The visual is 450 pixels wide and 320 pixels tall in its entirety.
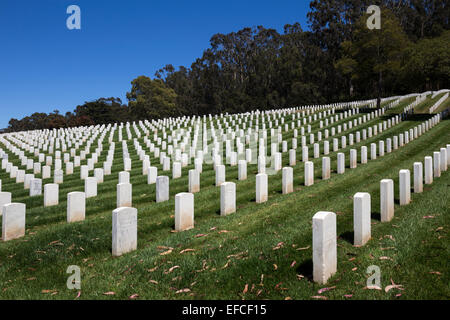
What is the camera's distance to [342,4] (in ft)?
217

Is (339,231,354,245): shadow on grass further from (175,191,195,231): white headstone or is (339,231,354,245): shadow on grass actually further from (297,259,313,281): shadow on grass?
(175,191,195,231): white headstone

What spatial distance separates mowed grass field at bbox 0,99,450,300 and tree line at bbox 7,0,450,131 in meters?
42.3

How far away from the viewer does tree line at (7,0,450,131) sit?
60.9 meters

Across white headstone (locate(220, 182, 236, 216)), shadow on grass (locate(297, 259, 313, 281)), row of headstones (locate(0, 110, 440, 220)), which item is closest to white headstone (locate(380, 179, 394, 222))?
shadow on grass (locate(297, 259, 313, 281))

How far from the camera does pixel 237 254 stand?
4652 millimetres

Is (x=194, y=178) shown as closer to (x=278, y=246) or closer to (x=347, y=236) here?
(x=278, y=246)

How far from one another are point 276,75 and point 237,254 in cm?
6705

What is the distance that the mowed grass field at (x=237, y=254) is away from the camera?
147 inches

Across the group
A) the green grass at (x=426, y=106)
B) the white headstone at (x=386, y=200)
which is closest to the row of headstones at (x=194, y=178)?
the white headstone at (x=386, y=200)

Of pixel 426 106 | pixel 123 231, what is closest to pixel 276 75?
pixel 426 106

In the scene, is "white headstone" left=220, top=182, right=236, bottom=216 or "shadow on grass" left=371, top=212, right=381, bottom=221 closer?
"shadow on grass" left=371, top=212, right=381, bottom=221

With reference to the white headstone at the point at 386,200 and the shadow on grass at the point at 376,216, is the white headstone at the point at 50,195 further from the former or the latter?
the white headstone at the point at 386,200

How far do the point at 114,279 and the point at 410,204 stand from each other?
6.14 meters

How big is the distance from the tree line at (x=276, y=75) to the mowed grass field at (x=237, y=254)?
42289mm
